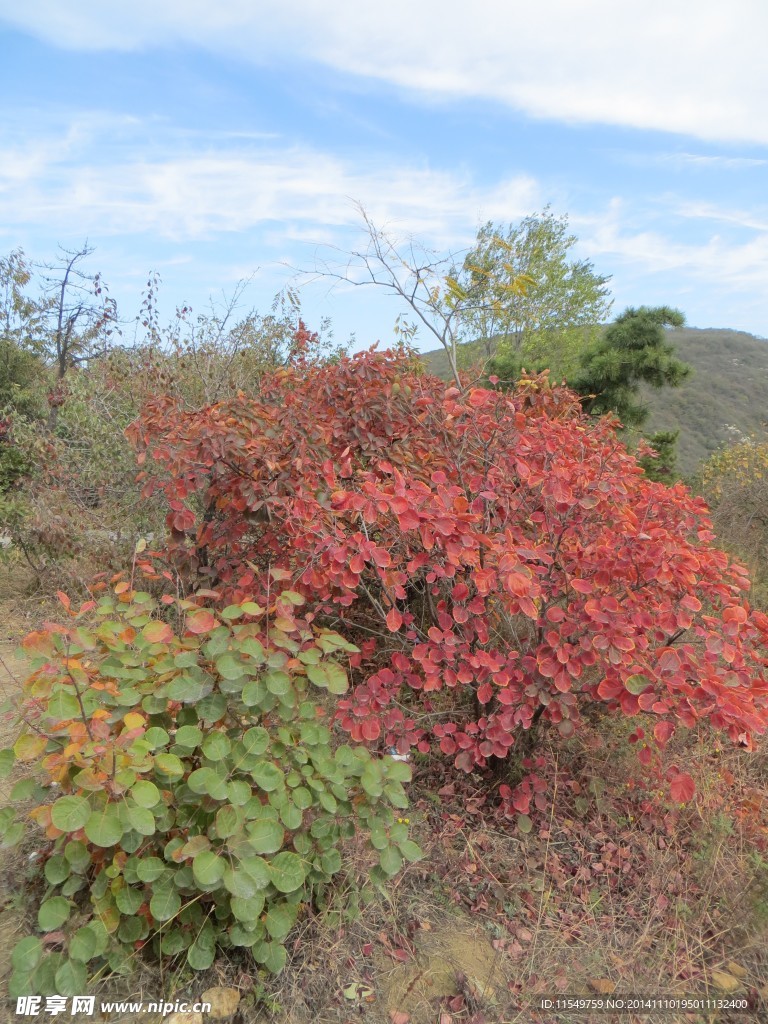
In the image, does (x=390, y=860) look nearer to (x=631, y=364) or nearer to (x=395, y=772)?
(x=395, y=772)

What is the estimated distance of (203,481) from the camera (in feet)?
8.78

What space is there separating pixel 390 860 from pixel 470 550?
98cm

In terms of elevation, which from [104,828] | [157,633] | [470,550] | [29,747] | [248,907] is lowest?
[248,907]

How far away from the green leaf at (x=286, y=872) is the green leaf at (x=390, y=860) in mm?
234

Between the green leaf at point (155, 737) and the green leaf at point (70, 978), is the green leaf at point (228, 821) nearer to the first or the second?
the green leaf at point (155, 737)

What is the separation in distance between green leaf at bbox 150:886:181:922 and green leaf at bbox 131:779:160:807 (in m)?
0.25

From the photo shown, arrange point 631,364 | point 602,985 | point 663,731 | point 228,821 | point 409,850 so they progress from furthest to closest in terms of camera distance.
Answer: point 631,364
point 663,731
point 602,985
point 409,850
point 228,821

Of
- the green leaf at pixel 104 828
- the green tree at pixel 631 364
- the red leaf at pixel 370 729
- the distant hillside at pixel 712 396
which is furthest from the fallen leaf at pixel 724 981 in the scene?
the distant hillside at pixel 712 396

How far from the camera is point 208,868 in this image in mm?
1475

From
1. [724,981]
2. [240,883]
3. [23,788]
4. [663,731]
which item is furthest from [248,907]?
[724,981]

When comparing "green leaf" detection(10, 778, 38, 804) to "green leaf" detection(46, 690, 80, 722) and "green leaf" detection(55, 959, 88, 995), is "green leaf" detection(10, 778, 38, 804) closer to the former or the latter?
"green leaf" detection(46, 690, 80, 722)

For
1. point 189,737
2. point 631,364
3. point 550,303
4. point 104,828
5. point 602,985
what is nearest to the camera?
point 104,828

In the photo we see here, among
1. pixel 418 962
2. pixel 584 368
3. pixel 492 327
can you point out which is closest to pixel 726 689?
pixel 418 962

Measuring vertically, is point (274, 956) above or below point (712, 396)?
below
